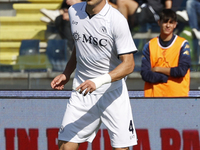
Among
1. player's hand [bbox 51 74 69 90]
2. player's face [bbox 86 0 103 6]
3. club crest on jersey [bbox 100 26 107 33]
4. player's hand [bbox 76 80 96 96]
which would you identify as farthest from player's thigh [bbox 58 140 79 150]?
player's face [bbox 86 0 103 6]

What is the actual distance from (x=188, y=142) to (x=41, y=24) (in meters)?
3.77

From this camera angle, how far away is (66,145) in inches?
112

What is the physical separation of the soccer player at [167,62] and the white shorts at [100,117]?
3.92ft

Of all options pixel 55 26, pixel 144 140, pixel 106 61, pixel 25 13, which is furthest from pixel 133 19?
pixel 106 61

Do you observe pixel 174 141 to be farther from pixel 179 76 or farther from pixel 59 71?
pixel 59 71

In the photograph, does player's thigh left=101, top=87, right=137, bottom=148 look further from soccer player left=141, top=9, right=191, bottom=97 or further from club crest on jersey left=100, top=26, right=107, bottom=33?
soccer player left=141, top=9, right=191, bottom=97

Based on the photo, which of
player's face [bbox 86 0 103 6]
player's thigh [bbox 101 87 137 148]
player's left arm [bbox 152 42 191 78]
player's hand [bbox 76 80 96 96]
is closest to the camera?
player's hand [bbox 76 80 96 96]

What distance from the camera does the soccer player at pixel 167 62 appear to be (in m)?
3.92

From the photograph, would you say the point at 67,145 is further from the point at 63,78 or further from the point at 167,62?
the point at 167,62

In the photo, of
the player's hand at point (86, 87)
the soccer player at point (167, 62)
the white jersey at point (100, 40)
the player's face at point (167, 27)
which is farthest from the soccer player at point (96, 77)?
the player's face at point (167, 27)

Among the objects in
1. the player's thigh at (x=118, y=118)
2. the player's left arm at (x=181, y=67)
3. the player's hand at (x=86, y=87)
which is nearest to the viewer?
the player's hand at (x=86, y=87)

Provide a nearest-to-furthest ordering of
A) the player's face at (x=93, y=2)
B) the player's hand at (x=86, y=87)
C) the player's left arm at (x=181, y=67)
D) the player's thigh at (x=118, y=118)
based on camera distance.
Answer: the player's hand at (x=86, y=87) → the player's face at (x=93, y=2) → the player's thigh at (x=118, y=118) → the player's left arm at (x=181, y=67)

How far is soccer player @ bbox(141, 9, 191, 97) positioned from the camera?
3922 mm

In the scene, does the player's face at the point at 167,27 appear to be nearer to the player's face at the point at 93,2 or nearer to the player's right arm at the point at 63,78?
the player's right arm at the point at 63,78
